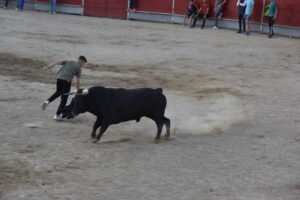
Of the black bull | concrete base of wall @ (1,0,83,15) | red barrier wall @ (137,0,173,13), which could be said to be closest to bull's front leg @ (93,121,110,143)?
the black bull

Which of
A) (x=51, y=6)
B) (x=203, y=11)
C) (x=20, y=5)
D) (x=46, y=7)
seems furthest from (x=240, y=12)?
(x=20, y=5)

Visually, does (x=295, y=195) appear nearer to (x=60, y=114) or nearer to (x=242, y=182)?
(x=242, y=182)

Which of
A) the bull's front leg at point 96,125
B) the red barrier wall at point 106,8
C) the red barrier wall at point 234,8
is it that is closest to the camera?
the bull's front leg at point 96,125

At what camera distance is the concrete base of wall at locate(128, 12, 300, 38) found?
95.2 feet

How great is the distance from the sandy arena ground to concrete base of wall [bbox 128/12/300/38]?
5.87m

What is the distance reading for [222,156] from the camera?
966 centimetres

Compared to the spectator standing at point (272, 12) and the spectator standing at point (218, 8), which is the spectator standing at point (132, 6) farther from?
the spectator standing at point (272, 12)

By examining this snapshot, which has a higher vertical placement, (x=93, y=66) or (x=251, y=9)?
(x=251, y=9)

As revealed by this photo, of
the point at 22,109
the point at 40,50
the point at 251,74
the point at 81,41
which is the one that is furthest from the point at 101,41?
the point at 22,109

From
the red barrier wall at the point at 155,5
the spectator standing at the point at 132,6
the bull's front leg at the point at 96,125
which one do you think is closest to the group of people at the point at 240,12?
the red barrier wall at the point at 155,5

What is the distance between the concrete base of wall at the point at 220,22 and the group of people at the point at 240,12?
0.43 metres

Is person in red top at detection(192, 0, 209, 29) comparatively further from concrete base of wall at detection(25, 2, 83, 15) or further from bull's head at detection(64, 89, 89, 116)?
bull's head at detection(64, 89, 89, 116)

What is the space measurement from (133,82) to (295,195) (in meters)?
8.40

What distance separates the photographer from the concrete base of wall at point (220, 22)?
2902cm
